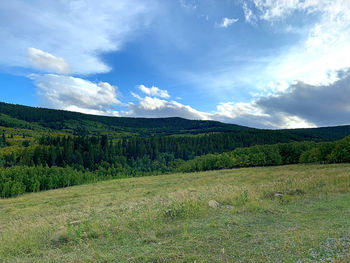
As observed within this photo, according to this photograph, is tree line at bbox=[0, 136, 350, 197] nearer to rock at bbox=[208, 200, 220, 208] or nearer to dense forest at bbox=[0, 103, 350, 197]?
dense forest at bbox=[0, 103, 350, 197]

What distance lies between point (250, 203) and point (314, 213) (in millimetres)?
3549

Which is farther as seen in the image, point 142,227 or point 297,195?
point 297,195

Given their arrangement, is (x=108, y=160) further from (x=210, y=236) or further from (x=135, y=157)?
(x=210, y=236)

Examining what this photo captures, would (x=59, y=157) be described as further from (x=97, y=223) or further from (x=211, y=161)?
(x=97, y=223)

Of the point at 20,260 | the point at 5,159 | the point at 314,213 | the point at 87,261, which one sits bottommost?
the point at 5,159

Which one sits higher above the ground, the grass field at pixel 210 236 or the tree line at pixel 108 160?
the grass field at pixel 210 236

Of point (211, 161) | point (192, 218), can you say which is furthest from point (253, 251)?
point (211, 161)

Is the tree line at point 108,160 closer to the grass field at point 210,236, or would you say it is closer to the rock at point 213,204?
the grass field at point 210,236

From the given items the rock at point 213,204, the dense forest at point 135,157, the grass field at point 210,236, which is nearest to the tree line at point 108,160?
the dense forest at point 135,157

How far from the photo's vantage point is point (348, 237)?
7.75m

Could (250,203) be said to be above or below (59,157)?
above

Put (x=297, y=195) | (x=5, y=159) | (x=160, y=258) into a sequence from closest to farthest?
(x=160, y=258) < (x=297, y=195) < (x=5, y=159)

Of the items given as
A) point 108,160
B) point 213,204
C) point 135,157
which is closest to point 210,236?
point 213,204

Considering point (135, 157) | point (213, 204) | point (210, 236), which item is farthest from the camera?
point (135, 157)
